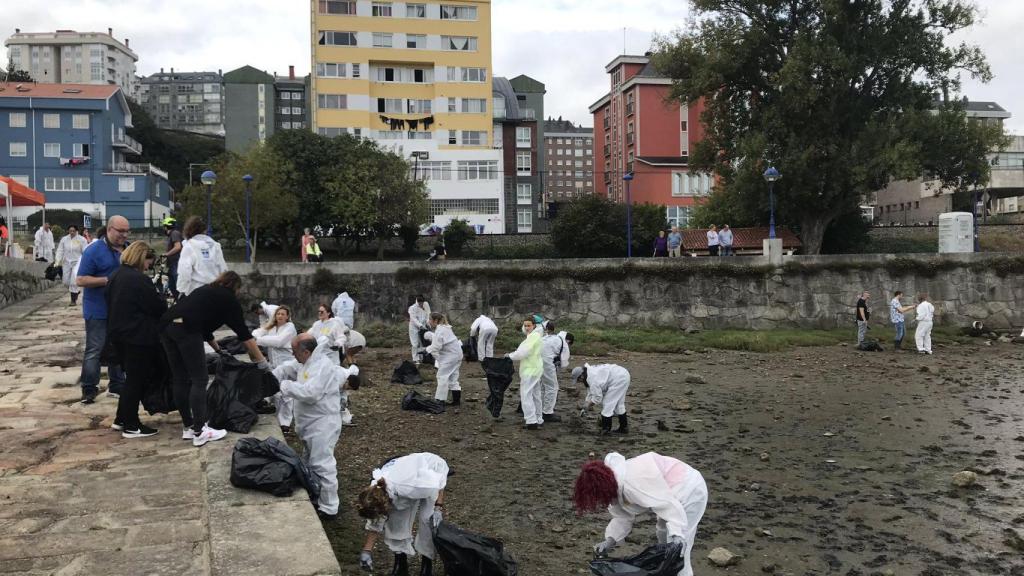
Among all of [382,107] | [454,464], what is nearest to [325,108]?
[382,107]

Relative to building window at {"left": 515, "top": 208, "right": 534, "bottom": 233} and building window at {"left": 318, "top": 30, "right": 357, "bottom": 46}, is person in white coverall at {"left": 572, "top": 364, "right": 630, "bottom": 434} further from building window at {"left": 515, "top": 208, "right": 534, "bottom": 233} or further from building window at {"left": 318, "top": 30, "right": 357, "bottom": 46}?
building window at {"left": 318, "top": 30, "right": 357, "bottom": 46}

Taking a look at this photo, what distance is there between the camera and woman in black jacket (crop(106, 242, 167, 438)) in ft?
22.4

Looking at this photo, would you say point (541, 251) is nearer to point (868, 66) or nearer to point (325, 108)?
point (868, 66)

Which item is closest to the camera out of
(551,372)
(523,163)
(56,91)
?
(551,372)

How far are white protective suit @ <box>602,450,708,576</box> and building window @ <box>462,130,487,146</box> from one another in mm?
47885

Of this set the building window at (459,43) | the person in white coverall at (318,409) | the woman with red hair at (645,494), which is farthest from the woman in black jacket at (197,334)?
the building window at (459,43)

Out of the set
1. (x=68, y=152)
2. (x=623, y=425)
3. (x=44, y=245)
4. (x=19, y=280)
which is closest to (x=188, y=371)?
(x=623, y=425)

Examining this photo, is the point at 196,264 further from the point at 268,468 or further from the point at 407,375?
the point at 407,375

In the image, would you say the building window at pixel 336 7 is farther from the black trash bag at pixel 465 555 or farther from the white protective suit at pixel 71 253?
the black trash bag at pixel 465 555

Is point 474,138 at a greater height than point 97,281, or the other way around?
point 474,138

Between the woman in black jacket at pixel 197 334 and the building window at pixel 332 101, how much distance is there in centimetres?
4569

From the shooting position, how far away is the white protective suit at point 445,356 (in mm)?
12102

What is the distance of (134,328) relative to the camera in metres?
6.82

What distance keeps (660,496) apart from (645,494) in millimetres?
92
